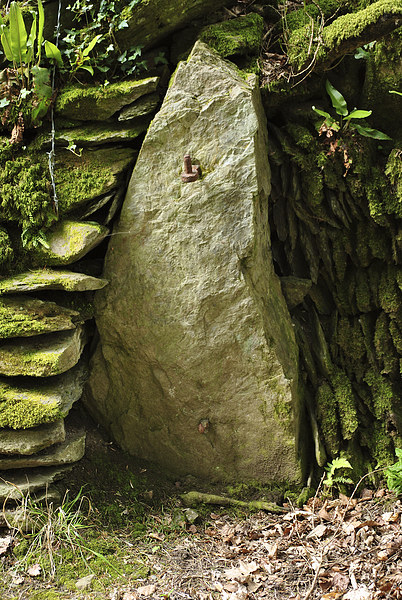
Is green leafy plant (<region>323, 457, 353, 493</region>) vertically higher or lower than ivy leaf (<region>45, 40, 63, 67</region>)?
lower

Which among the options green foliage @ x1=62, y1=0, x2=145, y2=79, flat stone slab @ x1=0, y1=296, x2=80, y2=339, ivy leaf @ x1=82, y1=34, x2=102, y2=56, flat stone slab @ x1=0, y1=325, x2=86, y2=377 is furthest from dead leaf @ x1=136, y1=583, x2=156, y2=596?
ivy leaf @ x1=82, y1=34, x2=102, y2=56

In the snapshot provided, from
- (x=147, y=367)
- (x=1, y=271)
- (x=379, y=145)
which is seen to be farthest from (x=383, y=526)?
Result: (x=1, y=271)

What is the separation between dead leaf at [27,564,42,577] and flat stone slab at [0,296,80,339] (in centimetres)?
159

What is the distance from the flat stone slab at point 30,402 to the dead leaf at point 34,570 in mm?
859

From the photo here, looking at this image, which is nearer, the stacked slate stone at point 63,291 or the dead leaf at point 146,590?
the dead leaf at point 146,590

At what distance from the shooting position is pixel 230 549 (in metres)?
3.83

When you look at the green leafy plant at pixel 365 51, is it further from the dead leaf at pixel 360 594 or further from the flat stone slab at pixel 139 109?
the dead leaf at pixel 360 594

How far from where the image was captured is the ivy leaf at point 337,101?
425cm

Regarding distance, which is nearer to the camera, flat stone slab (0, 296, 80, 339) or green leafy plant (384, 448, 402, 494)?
flat stone slab (0, 296, 80, 339)

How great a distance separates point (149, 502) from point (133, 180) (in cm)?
261

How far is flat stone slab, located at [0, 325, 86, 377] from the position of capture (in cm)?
377

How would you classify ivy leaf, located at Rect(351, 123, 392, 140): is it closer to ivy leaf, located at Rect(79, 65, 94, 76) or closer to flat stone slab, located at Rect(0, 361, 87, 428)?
ivy leaf, located at Rect(79, 65, 94, 76)

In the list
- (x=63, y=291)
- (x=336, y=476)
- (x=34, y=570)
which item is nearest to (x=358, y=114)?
(x=63, y=291)

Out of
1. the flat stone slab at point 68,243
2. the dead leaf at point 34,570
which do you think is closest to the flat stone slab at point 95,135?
the flat stone slab at point 68,243
